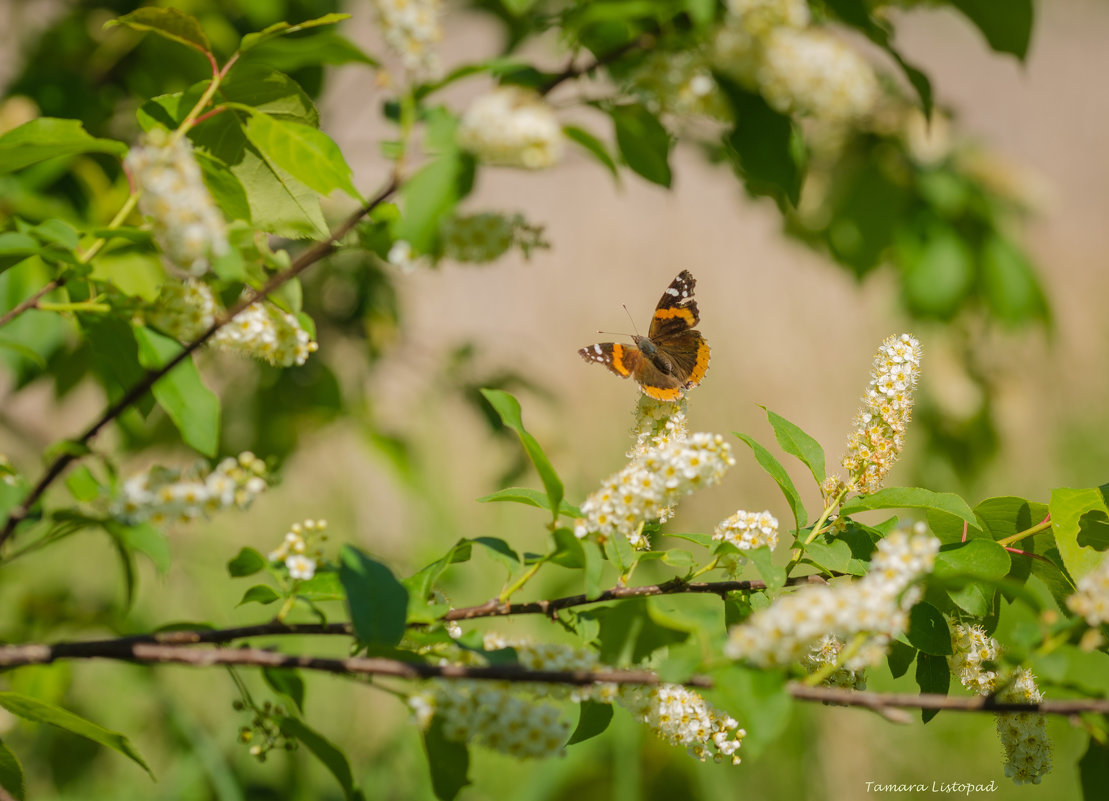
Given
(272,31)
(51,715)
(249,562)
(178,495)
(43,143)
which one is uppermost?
(272,31)

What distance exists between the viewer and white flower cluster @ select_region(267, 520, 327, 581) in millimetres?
647

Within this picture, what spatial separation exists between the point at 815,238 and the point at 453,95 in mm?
3089

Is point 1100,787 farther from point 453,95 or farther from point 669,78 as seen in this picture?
point 453,95

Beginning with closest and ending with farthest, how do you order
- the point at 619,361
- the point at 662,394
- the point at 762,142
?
the point at 662,394 → the point at 762,142 → the point at 619,361

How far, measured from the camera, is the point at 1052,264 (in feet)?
17.3

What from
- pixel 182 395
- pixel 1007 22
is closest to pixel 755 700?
pixel 182 395

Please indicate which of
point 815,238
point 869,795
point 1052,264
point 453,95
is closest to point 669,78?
point 815,238

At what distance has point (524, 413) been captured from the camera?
337 centimetres

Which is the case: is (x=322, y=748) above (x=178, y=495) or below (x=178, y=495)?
below

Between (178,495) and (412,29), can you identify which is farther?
(412,29)

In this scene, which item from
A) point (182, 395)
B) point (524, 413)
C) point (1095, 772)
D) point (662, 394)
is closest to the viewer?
point (1095, 772)

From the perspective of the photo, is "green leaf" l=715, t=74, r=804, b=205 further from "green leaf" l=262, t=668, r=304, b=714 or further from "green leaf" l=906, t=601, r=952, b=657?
"green leaf" l=262, t=668, r=304, b=714

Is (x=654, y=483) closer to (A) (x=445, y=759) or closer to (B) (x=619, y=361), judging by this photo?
(A) (x=445, y=759)

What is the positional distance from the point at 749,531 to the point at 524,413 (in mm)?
2706
